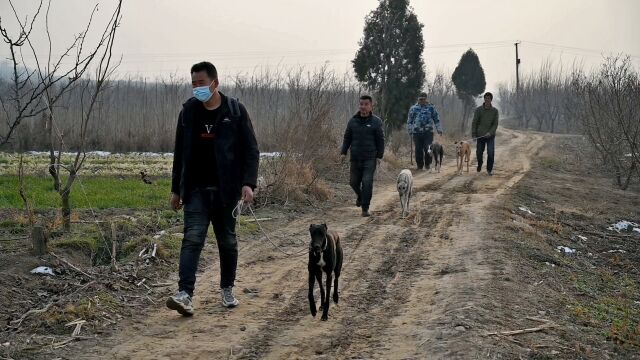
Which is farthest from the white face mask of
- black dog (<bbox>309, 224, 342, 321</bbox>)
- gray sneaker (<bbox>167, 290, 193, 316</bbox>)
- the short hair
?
gray sneaker (<bbox>167, 290, 193, 316</bbox>)

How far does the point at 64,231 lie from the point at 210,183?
12.6ft

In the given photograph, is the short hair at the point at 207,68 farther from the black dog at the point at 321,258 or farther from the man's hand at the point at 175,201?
the black dog at the point at 321,258

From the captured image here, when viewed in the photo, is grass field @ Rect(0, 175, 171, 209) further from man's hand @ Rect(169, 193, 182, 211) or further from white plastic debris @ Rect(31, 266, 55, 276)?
man's hand @ Rect(169, 193, 182, 211)

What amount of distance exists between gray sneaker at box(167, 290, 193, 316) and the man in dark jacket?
18.5 feet

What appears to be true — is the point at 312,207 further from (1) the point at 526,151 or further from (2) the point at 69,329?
(1) the point at 526,151

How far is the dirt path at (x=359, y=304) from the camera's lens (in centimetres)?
482

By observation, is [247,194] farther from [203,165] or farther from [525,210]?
[525,210]

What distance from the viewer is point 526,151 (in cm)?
2762

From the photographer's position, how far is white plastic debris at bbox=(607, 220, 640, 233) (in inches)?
466

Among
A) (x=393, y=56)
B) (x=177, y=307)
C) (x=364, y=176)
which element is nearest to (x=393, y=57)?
(x=393, y=56)

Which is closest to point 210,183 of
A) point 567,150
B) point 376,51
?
point 376,51

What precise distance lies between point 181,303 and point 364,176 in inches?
231

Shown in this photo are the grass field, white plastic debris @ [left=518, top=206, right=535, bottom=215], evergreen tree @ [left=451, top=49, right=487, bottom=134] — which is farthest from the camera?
evergreen tree @ [left=451, top=49, right=487, bottom=134]

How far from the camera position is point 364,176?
35.4ft
